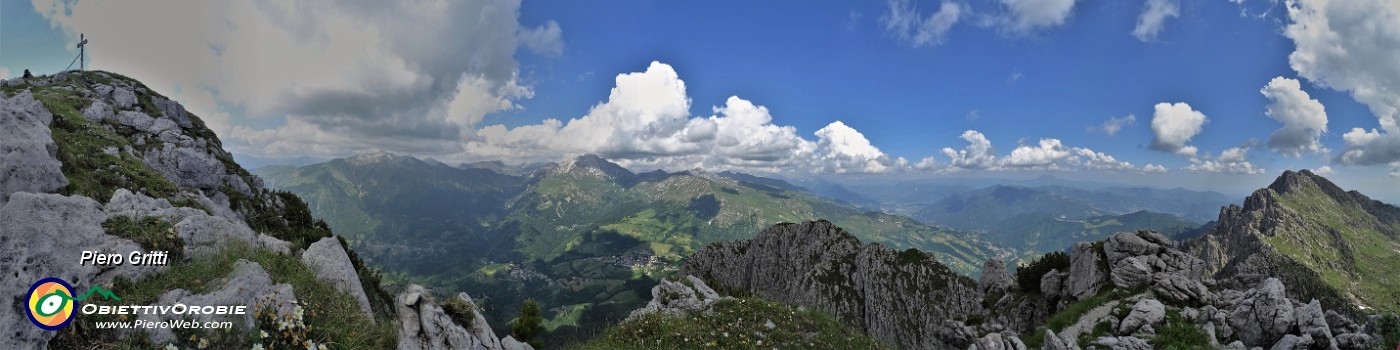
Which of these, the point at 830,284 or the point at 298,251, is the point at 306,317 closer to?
the point at 298,251

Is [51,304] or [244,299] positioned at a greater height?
[51,304]

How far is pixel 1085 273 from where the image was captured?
47312 mm

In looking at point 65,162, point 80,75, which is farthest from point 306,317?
point 80,75

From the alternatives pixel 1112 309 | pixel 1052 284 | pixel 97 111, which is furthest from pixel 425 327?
pixel 97 111

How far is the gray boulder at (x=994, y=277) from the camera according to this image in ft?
242

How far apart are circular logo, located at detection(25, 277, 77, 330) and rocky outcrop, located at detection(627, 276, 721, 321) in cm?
1964

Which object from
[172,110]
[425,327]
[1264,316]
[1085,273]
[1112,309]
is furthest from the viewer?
[172,110]

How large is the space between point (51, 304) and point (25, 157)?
2076 centimetres

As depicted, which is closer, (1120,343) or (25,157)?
(25,157)

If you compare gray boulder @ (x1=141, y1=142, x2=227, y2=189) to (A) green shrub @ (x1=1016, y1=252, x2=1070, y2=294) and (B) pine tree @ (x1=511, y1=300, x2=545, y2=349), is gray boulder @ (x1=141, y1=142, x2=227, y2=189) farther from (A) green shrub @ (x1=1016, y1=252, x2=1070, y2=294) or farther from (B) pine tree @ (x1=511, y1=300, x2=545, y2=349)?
(A) green shrub @ (x1=1016, y1=252, x2=1070, y2=294)

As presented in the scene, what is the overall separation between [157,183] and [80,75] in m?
85.5

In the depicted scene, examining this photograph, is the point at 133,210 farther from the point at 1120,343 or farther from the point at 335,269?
the point at 1120,343

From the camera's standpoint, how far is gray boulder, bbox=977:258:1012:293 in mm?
73875

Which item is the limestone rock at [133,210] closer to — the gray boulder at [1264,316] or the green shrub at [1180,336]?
the green shrub at [1180,336]
